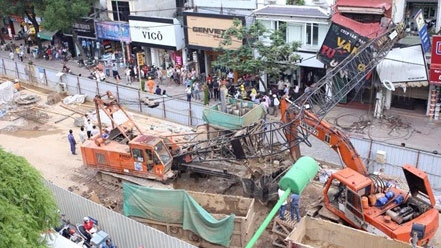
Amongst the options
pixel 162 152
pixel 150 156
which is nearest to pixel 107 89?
pixel 162 152

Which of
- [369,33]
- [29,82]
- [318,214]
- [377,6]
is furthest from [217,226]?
[29,82]

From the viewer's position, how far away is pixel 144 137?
20281 millimetres

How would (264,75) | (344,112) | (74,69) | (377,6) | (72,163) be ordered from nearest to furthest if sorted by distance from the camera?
(72,163) < (377,6) < (344,112) < (264,75) < (74,69)

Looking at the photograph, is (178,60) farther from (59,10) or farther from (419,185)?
(419,185)

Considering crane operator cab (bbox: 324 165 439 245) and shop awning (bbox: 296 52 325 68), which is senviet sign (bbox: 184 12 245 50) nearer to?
shop awning (bbox: 296 52 325 68)

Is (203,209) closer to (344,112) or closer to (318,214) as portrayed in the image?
(318,214)

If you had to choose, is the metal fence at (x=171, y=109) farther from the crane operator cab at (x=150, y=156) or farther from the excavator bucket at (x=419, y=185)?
the crane operator cab at (x=150, y=156)

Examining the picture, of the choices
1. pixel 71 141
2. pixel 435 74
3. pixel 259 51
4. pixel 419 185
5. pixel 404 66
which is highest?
pixel 259 51

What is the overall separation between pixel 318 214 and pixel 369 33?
40.4ft

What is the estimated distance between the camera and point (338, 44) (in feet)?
88.6

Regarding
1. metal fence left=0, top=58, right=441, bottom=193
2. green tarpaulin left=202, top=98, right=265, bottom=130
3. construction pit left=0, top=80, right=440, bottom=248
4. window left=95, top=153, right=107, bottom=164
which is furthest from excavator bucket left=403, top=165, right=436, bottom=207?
window left=95, top=153, right=107, bottom=164

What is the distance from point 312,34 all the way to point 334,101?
7.79 metres

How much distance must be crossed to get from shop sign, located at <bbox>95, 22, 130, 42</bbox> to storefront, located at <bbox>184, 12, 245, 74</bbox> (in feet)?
18.0

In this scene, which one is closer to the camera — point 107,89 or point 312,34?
point 312,34
